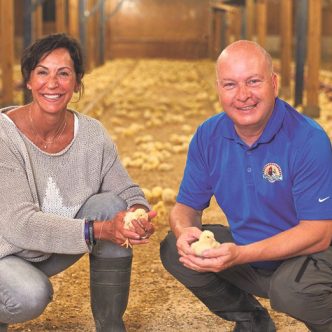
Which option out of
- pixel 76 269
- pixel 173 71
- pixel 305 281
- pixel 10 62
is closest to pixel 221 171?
pixel 305 281

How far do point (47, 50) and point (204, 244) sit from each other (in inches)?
30.2

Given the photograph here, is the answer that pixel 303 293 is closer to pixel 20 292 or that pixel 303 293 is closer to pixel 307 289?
pixel 307 289

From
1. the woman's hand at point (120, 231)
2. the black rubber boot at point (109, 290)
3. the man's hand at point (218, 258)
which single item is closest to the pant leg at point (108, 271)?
the black rubber boot at point (109, 290)

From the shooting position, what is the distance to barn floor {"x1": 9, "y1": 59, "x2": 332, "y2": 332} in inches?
108

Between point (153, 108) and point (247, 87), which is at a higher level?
point (247, 87)

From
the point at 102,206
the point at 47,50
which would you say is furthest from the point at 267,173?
the point at 47,50

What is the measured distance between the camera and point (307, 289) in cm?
214

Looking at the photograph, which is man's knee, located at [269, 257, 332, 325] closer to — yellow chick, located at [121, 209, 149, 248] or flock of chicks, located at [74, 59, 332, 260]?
flock of chicks, located at [74, 59, 332, 260]

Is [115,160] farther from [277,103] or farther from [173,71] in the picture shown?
[173,71]

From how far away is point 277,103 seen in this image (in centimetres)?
227

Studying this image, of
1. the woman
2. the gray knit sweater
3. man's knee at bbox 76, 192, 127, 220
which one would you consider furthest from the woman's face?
man's knee at bbox 76, 192, 127, 220

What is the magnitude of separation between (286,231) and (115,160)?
2.12ft

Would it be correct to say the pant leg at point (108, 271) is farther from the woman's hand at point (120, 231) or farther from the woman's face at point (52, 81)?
the woman's face at point (52, 81)

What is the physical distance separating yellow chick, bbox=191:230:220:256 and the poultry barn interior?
2.10ft
